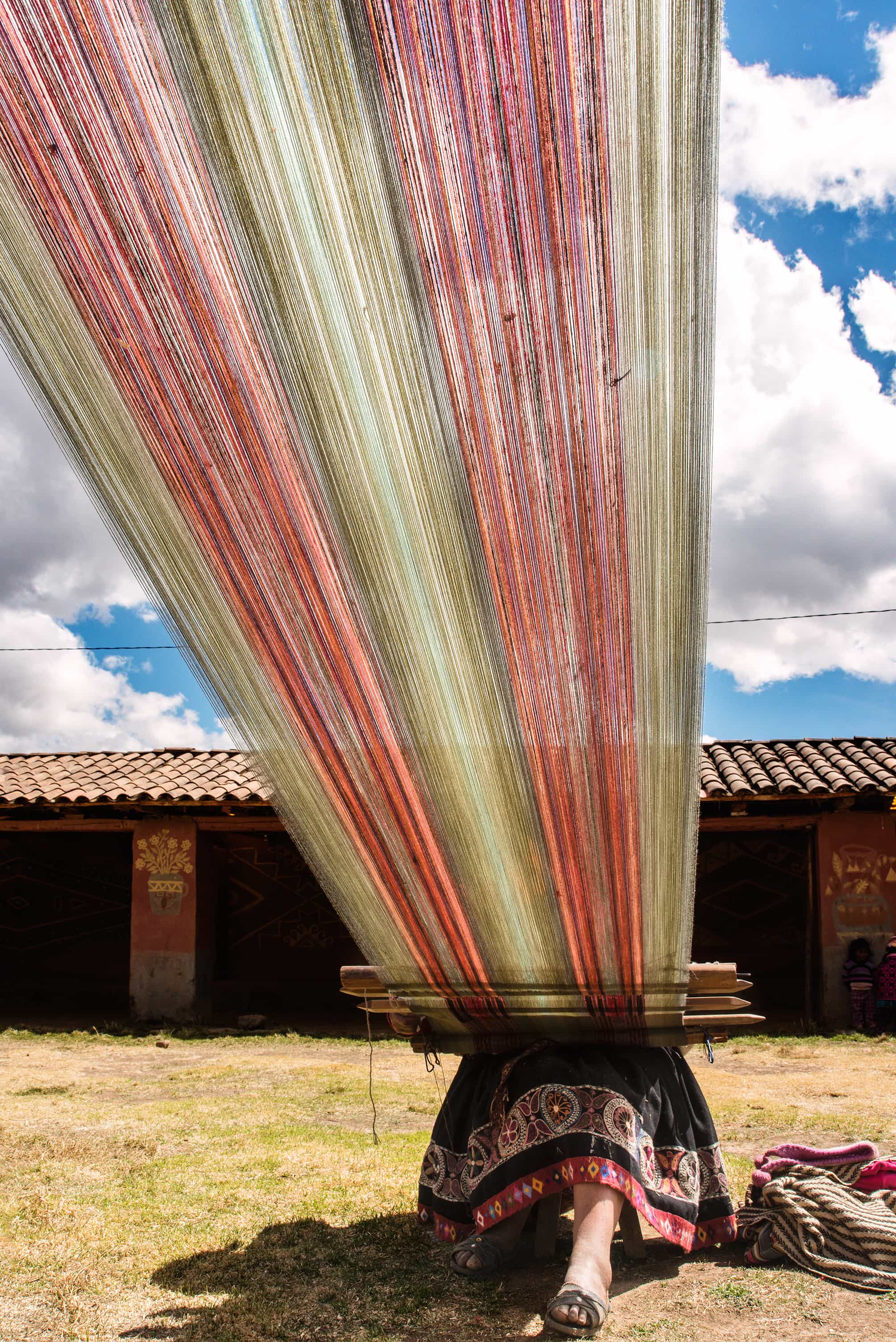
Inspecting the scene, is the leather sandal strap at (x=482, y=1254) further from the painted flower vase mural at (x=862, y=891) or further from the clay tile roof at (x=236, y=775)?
the painted flower vase mural at (x=862, y=891)

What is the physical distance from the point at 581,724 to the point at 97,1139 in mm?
3463

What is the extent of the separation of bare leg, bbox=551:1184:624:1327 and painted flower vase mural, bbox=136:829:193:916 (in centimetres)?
724

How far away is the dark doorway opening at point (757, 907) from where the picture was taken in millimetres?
10836

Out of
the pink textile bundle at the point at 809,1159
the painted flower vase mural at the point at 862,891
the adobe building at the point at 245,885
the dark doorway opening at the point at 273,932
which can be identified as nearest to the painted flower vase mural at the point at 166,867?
the adobe building at the point at 245,885

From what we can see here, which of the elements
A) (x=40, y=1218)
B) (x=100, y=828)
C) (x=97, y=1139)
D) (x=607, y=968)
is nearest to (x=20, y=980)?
(x=100, y=828)

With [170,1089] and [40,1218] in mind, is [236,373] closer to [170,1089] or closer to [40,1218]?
[40,1218]

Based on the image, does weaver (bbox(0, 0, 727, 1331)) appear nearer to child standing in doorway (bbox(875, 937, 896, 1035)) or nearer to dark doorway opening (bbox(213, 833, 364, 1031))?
child standing in doorway (bbox(875, 937, 896, 1035))

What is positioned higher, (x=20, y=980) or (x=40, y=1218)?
(x=40, y=1218)

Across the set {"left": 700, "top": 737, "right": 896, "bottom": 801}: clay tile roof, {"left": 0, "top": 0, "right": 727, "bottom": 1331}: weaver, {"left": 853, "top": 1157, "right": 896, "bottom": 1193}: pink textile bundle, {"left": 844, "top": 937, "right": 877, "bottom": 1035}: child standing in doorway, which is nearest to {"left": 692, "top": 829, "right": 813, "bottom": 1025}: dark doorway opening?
{"left": 700, "top": 737, "right": 896, "bottom": 801}: clay tile roof

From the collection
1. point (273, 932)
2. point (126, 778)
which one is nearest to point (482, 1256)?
point (126, 778)

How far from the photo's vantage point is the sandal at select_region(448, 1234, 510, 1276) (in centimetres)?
226

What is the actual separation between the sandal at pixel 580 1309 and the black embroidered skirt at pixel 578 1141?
0.76 ft

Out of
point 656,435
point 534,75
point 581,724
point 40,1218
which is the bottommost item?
point 40,1218

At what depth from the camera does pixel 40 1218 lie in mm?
2734
